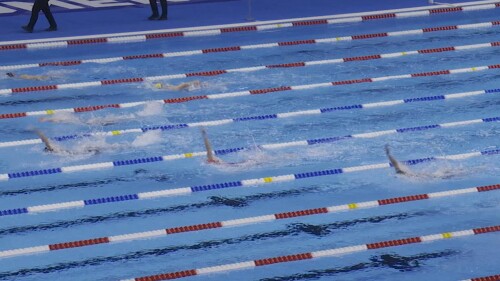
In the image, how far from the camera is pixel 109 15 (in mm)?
11766

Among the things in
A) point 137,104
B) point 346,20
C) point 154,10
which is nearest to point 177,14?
point 154,10

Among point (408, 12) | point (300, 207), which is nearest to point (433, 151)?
point (300, 207)

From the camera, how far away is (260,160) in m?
7.42

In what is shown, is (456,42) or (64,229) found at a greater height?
(456,42)

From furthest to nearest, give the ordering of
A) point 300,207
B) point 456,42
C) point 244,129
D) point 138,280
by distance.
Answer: point 456,42 < point 244,129 < point 300,207 < point 138,280

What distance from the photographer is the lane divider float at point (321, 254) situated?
18.2ft

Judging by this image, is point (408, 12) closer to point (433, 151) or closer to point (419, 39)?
point (419, 39)

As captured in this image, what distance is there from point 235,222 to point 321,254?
69 cm

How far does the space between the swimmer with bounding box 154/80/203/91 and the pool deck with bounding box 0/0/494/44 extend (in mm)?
1865

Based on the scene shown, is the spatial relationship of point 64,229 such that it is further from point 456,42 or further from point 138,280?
point 456,42

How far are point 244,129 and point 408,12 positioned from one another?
4310 millimetres

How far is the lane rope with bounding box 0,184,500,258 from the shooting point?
5.91 metres

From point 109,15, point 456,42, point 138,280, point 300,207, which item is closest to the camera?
point 138,280

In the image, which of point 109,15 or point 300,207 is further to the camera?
point 109,15
